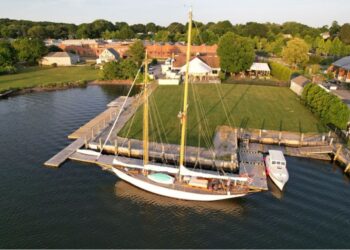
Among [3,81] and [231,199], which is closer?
[231,199]

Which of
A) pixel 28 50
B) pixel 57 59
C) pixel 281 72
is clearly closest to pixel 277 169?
pixel 281 72

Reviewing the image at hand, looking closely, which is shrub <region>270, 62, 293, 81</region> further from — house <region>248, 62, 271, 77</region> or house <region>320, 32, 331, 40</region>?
house <region>320, 32, 331, 40</region>

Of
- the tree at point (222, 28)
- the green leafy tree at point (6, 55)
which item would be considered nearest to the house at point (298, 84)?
the green leafy tree at point (6, 55)

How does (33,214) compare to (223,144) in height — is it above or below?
below

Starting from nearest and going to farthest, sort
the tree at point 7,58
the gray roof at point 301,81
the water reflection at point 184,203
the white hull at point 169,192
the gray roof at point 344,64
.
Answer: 1. the water reflection at point 184,203
2. the white hull at point 169,192
3. the gray roof at point 301,81
4. the gray roof at point 344,64
5. the tree at point 7,58

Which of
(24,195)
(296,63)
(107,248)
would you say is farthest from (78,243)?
(296,63)

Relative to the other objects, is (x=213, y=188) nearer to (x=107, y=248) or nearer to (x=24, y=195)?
(x=107, y=248)

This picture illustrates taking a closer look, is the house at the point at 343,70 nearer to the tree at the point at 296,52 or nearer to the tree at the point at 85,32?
the tree at the point at 296,52

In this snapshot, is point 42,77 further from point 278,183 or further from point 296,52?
point 296,52
